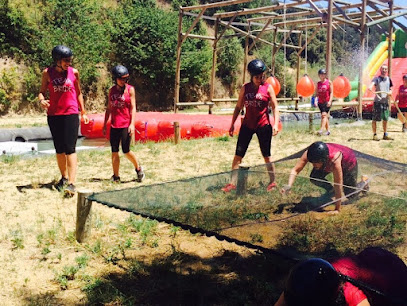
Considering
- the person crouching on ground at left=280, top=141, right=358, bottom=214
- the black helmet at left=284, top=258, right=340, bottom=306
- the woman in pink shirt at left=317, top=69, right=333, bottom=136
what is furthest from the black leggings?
the woman in pink shirt at left=317, top=69, right=333, bottom=136

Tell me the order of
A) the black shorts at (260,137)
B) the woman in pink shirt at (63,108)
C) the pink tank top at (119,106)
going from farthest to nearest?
1. the pink tank top at (119,106)
2. the black shorts at (260,137)
3. the woman in pink shirt at (63,108)

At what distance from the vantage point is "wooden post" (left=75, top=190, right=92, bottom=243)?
408 cm

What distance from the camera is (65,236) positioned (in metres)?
4.29

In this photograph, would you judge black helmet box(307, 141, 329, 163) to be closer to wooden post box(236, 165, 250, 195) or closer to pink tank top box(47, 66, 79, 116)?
wooden post box(236, 165, 250, 195)

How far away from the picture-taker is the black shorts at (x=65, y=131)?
223 inches

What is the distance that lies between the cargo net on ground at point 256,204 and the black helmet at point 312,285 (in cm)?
112

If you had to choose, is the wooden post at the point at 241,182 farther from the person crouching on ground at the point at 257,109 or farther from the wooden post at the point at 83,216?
the wooden post at the point at 83,216

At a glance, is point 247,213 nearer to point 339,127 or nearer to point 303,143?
point 303,143

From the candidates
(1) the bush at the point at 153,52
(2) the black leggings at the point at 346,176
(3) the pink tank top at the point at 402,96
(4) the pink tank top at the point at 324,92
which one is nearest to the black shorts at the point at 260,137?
(2) the black leggings at the point at 346,176

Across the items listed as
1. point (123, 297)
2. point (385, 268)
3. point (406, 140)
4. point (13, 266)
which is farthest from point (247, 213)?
point (406, 140)

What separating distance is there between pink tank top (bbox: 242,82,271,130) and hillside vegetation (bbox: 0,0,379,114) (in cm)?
1026

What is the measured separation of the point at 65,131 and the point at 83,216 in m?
1.87

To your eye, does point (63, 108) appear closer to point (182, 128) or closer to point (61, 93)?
point (61, 93)

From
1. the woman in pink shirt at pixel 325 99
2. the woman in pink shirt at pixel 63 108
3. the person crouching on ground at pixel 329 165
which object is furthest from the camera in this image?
the woman in pink shirt at pixel 325 99
